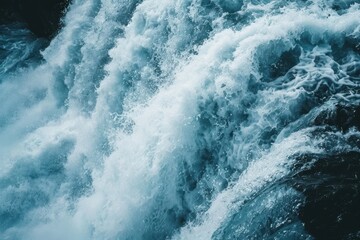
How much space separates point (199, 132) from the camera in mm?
5473

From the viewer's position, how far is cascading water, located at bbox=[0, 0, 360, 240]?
3893 millimetres

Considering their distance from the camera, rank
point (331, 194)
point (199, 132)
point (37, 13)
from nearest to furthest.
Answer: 1. point (331, 194)
2. point (199, 132)
3. point (37, 13)

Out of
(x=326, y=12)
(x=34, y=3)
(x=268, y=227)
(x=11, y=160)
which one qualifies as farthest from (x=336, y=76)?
(x=34, y=3)

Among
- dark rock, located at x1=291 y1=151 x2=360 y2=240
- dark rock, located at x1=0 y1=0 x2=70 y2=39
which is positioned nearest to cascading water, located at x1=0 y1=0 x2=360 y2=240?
dark rock, located at x1=291 y1=151 x2=360 y2=240

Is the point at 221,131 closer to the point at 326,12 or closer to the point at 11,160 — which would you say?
the point at 326,12

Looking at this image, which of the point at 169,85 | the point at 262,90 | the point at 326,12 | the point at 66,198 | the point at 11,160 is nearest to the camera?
the point at 262,90

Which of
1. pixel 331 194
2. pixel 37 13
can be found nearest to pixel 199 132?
pixel 331 194

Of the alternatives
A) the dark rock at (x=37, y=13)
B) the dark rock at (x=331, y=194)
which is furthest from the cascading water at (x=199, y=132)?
the dark rock at (x=37, y=13)

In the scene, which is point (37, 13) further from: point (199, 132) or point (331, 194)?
point (331, 194)

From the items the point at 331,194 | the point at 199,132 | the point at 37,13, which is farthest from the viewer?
the point at 37,13

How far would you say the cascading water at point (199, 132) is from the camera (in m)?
3.89

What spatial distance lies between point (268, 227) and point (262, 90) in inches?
98.6

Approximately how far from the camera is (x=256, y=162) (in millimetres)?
4625

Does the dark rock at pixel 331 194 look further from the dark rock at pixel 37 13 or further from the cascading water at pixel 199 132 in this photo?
the dark rock at pixel 37 13
